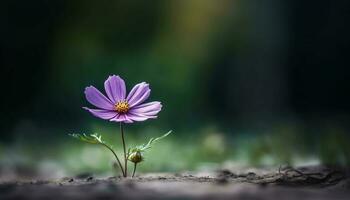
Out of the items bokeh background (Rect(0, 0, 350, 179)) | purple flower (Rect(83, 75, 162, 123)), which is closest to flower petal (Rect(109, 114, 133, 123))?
purple flower (Rect(83, 75, 162, 123))

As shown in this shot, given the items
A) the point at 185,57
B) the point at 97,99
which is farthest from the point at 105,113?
the point at 185,57

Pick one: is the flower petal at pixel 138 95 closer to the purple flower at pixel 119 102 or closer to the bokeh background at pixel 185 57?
the purple flower at pixel 119 102

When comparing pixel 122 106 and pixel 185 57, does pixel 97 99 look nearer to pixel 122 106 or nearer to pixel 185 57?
pixel 122 106

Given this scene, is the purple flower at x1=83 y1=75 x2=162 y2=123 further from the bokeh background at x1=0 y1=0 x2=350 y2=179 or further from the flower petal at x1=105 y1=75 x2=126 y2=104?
the bokeh background at x1=0 y1=0 x2=350 y2=179

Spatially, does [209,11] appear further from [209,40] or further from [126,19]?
[126,19]

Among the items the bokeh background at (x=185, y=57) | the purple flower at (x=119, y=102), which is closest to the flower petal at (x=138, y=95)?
the purple flower at (x=119, y=102)

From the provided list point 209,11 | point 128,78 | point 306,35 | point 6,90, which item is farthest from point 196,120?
point 209,11
